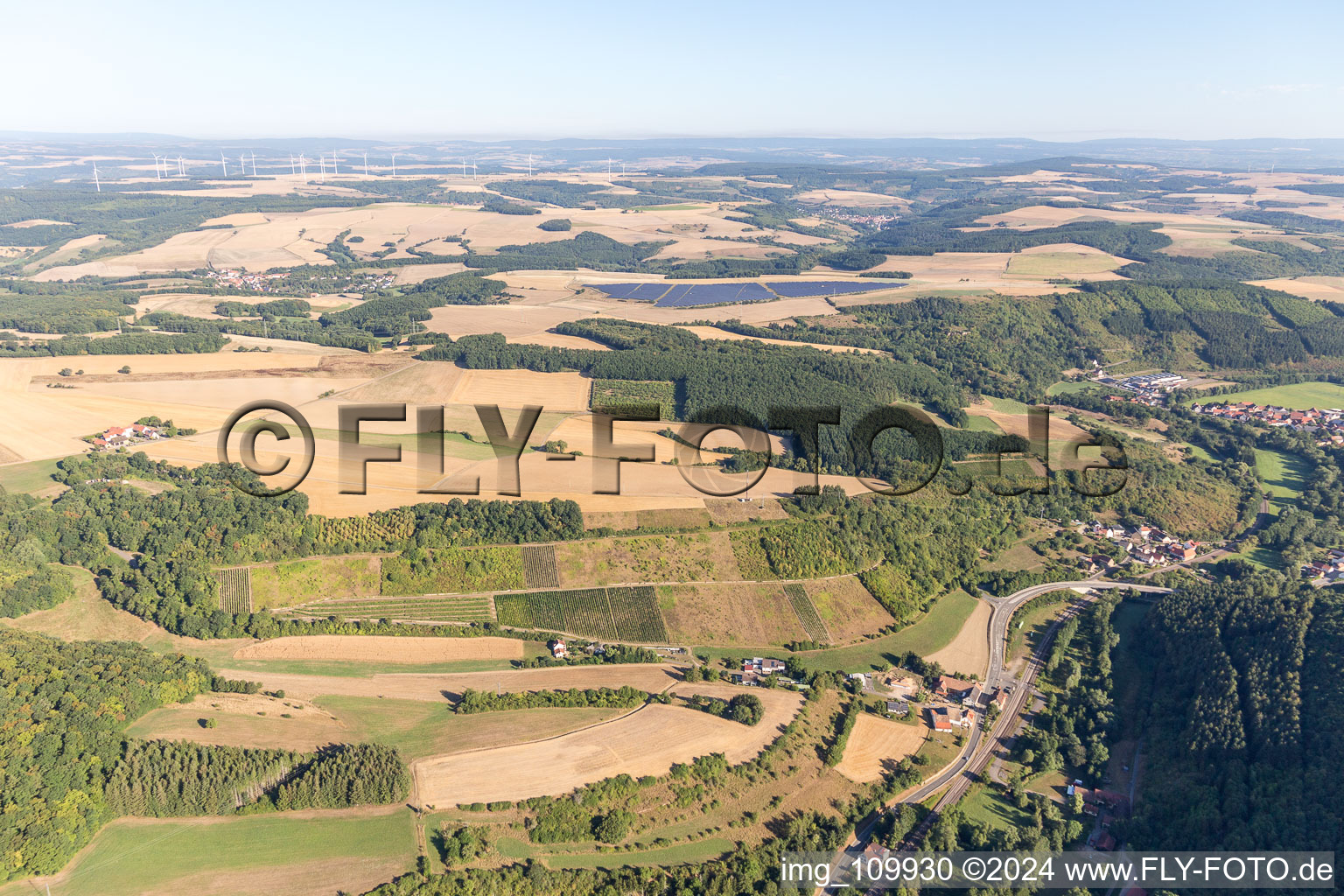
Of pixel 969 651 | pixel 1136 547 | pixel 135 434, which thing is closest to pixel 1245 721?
pixel 969 651

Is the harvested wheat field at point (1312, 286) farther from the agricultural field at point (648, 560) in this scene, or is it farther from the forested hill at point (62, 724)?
the forested hill at point (62, 724)

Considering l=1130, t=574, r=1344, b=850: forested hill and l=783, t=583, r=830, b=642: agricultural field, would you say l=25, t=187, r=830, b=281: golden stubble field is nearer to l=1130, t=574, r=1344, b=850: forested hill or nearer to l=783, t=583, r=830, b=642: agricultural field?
l=783, t=583, r=830, b=642: agricultural field

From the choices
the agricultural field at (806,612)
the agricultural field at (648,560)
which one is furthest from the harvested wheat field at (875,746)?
the agricultural field at (648,560)

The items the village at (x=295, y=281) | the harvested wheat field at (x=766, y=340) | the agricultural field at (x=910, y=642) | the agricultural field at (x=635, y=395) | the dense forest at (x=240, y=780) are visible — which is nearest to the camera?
the dense forest at (x=240, y=780)

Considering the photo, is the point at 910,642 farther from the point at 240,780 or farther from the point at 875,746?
the point at 240,780

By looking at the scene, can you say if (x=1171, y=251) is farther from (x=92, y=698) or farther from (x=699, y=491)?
(x=92, y=698)

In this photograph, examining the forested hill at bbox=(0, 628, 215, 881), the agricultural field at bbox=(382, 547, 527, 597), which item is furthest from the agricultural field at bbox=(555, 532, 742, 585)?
the forested hill at bbox=(0, 628, 215, 881)
